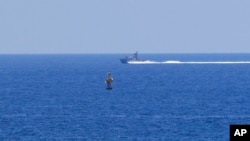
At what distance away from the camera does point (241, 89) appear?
128 m

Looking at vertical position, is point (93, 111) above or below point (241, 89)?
below

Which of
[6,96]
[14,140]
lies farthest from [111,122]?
[6,96]

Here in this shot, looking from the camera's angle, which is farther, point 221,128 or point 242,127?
point 221,128

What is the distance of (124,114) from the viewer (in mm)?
77188

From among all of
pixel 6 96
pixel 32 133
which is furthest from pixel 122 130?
pixel 6 96

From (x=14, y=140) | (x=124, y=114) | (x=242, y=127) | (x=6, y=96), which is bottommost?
(x=242, y=127)

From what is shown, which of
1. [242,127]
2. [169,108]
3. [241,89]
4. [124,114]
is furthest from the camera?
[241,89]

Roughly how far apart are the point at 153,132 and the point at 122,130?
113 inches

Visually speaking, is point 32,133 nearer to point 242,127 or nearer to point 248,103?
point 248,103

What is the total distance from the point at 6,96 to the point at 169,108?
3636 cm

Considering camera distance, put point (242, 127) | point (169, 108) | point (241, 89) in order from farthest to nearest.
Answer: point (241, 89) < point (169, 108) < point (242, 127)

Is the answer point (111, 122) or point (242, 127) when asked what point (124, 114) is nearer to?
point (111, 122)

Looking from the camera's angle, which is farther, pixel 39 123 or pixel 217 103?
pixel 217 103

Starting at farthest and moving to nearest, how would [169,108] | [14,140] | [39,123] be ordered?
[169,108] < [39,123] < [14,140]
